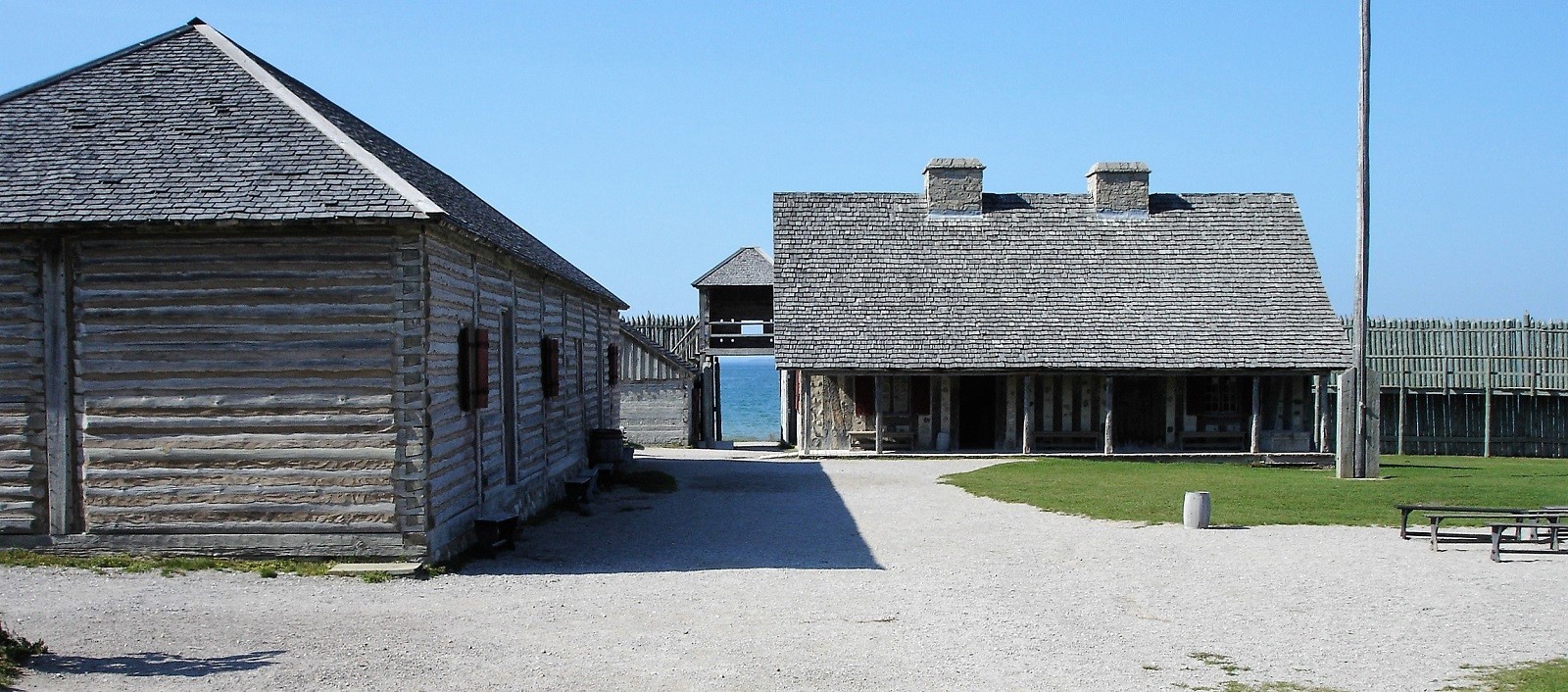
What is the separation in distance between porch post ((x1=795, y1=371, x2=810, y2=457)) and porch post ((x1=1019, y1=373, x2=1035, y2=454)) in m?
5.01

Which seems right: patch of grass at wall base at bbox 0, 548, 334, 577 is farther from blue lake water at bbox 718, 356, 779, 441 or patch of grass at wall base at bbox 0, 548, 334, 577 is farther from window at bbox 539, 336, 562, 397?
blue lake water at bbox 718, 356, 779, 441

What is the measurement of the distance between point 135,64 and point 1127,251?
22.1 m

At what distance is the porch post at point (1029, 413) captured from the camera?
1040 inches

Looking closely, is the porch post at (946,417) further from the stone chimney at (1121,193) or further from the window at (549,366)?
the window at (549,366)

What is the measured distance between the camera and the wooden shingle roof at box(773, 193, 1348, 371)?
86.1 ft

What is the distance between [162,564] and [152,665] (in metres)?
3.87

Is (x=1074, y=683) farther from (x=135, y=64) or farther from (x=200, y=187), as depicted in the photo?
(x=135, y=64)

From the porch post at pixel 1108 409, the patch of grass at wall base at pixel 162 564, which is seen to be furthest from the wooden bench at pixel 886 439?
the patch of grass at wall base at pixel 162 564

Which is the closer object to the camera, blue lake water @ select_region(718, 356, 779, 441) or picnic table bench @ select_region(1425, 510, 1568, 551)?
picnic table bench @ select_region(1425, 510, 1568, 551)

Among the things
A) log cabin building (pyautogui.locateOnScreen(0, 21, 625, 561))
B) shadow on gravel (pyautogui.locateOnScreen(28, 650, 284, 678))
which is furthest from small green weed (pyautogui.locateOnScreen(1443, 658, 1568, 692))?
log cabin building (pyautogui.locateOnScreen(0, 21, 625, 561))

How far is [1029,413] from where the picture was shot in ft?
87.1

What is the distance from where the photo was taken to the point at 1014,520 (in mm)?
16219

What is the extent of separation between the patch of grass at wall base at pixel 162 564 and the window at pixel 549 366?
5.98 meters

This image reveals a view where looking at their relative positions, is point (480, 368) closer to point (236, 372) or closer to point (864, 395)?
point (236, 372)
